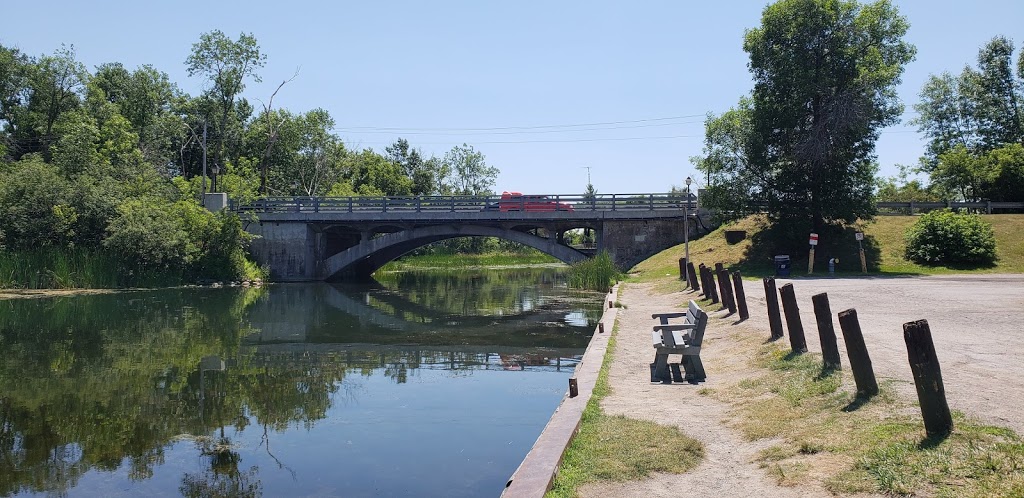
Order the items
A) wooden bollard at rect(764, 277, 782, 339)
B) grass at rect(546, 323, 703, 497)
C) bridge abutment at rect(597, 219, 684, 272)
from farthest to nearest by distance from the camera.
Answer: bridge abutment at rect(597, 219, 684, 272) < wooden bollard at rect(764, 277, 782, 339) < grass at rect(546, 323, 703, 497)

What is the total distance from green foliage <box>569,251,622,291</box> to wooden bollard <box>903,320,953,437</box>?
97.9ft

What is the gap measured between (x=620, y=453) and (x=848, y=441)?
191 centimetres

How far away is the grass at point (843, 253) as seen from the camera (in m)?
32.1

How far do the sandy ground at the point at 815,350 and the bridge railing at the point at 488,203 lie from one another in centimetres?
2236

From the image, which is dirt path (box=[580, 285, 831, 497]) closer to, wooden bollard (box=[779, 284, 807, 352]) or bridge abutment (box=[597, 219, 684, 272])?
wooden bollard (box=[779, 284, 807, 352])

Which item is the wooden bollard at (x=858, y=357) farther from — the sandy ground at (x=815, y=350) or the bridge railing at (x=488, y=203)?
the bridge railing at (x=488, y=203)

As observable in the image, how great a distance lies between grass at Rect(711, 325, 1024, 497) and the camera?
5.33 meters

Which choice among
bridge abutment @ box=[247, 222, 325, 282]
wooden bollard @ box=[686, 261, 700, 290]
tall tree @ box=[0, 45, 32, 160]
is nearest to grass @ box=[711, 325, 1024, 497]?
wooden bollard @ box=[686, 261, 700, 290]

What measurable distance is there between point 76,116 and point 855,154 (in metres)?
42.6

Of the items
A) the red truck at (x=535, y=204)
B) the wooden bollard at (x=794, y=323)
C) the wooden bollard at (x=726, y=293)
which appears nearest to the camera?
the wooden bollard at (x=794, y=323)

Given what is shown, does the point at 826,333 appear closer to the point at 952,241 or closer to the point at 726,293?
the point at 726,293

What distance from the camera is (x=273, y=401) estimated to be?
12086mm

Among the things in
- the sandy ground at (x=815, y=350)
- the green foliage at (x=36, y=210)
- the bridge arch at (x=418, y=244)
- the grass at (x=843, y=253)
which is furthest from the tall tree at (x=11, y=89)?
the sandy ground at (x=815, y=350)

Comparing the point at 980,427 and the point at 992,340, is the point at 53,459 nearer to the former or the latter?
the point at 980,427
